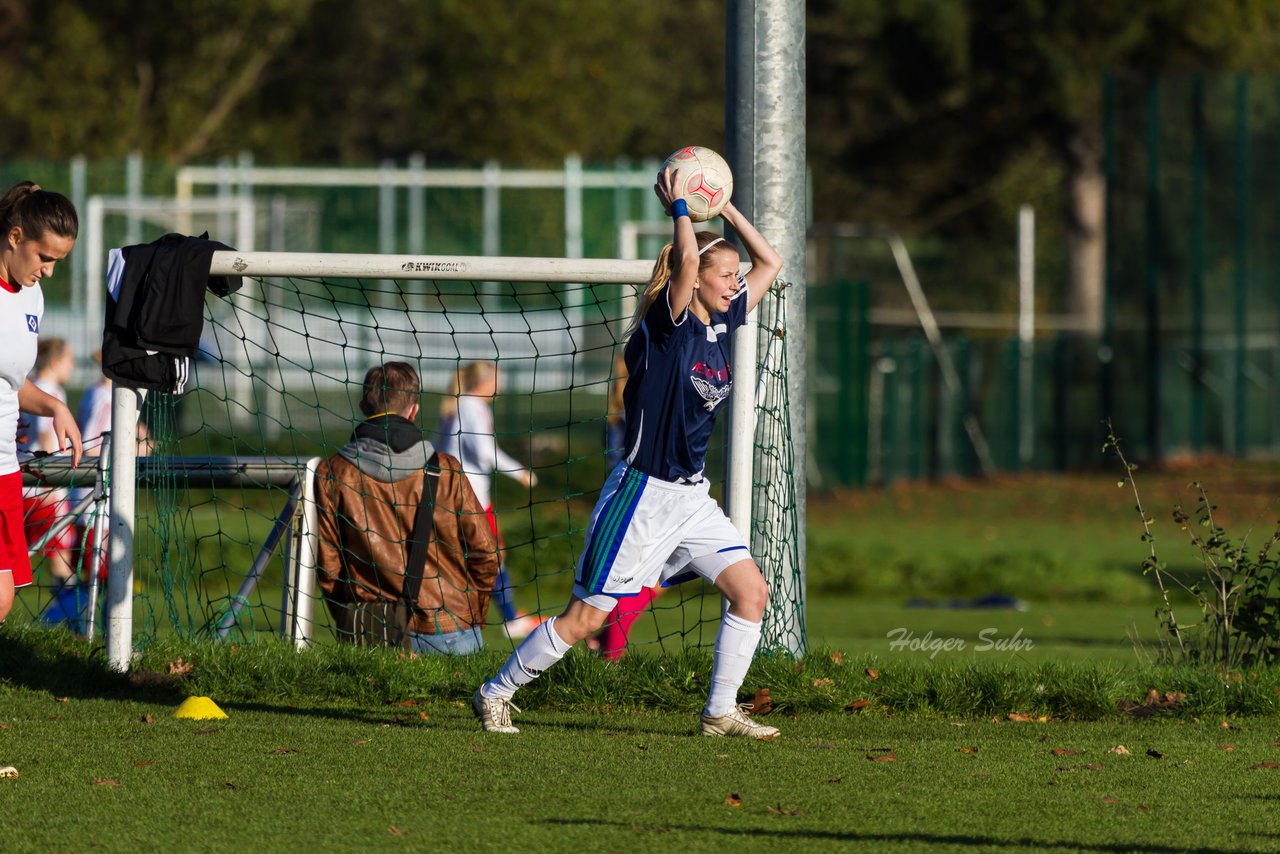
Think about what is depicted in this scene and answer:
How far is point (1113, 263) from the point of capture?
2989 centimetres

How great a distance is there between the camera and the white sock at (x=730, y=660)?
6805 mm

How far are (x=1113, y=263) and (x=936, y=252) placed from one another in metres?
14.2

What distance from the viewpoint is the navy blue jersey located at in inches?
257

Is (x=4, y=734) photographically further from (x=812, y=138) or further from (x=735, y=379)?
(x=812, y=138)

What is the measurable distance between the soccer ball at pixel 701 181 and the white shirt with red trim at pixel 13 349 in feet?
7.68

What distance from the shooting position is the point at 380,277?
312 inches

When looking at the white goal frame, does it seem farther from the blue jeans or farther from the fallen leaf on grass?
the fallen leaf on grass

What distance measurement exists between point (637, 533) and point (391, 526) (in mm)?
2213

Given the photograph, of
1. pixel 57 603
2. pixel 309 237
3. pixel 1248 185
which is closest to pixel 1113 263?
pixel 1248 185

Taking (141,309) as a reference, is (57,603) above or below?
below

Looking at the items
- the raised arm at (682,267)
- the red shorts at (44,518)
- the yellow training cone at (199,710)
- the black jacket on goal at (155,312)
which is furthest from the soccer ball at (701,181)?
the red shorts at (44,518)

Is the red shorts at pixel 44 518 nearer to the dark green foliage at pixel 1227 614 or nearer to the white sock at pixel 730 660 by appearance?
the white sock at pixel 730 660

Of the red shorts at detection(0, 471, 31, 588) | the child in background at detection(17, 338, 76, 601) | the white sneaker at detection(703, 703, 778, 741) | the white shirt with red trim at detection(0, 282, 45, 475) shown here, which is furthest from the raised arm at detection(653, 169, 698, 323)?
the child in background at detection(17, 338, 76, 601)

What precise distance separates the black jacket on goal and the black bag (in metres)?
1.27
